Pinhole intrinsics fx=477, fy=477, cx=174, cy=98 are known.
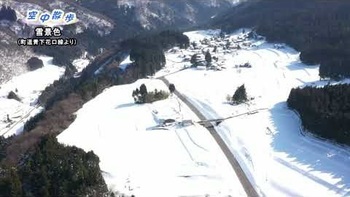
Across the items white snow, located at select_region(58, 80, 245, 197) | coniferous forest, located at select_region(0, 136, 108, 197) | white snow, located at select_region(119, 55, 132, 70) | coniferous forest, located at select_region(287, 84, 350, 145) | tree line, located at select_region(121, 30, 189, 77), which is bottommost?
white snow, located at select_region(119, 55, 132, 70)

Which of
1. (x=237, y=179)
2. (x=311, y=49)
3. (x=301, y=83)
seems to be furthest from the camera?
(x=311, y=49)

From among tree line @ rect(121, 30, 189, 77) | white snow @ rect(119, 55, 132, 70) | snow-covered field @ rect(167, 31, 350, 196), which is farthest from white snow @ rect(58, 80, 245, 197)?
white snow @ rect(119, 55, 132, 70)

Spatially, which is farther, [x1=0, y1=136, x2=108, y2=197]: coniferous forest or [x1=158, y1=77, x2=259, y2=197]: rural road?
[x1=158, y1=77, x2=259, y2=197]: rural road

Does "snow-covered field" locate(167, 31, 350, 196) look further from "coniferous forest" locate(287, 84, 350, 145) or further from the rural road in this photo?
"coniferous forest" locate(287, 84, 350, 145)

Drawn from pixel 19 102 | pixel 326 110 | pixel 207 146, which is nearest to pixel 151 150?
pixel 207 146

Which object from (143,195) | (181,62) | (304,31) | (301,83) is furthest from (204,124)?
(304,31)

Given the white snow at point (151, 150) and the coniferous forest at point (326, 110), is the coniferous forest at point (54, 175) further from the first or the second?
the coniferous forest at point (326, 110)

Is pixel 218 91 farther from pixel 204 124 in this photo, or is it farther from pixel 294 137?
pixel 294 137
